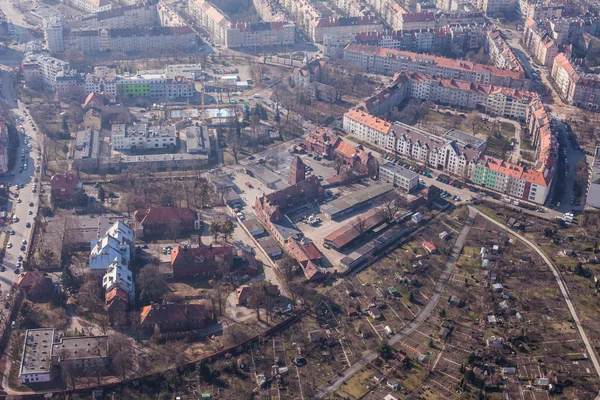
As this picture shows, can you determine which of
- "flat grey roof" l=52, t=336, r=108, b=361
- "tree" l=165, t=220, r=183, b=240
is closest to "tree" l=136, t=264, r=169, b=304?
"flat grey roof" l=52, t=336, r=108, b=361

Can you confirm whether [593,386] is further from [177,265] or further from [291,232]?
[177,265]

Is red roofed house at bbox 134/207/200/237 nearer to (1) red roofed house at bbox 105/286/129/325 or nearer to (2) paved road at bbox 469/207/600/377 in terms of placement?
(1) red roofed house at bbox 105/286/129/325

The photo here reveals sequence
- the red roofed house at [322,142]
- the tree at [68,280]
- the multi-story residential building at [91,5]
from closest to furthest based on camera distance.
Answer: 1. the tree at [68,280]
2. the red roofed house at [322,142]
3. the multi-story residential building at [91,5]

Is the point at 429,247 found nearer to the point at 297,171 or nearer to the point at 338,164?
the point at 297,171

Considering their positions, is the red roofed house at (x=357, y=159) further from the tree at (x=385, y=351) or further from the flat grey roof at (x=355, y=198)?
the tree at (x=385, y=351)

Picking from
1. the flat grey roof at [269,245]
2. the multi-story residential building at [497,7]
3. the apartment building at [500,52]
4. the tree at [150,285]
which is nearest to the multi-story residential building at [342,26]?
the apartment building at [500,52]

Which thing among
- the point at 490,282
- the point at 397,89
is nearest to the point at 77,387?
the point at 490,282

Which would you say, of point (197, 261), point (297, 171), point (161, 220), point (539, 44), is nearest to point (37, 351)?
point (197, 261)
